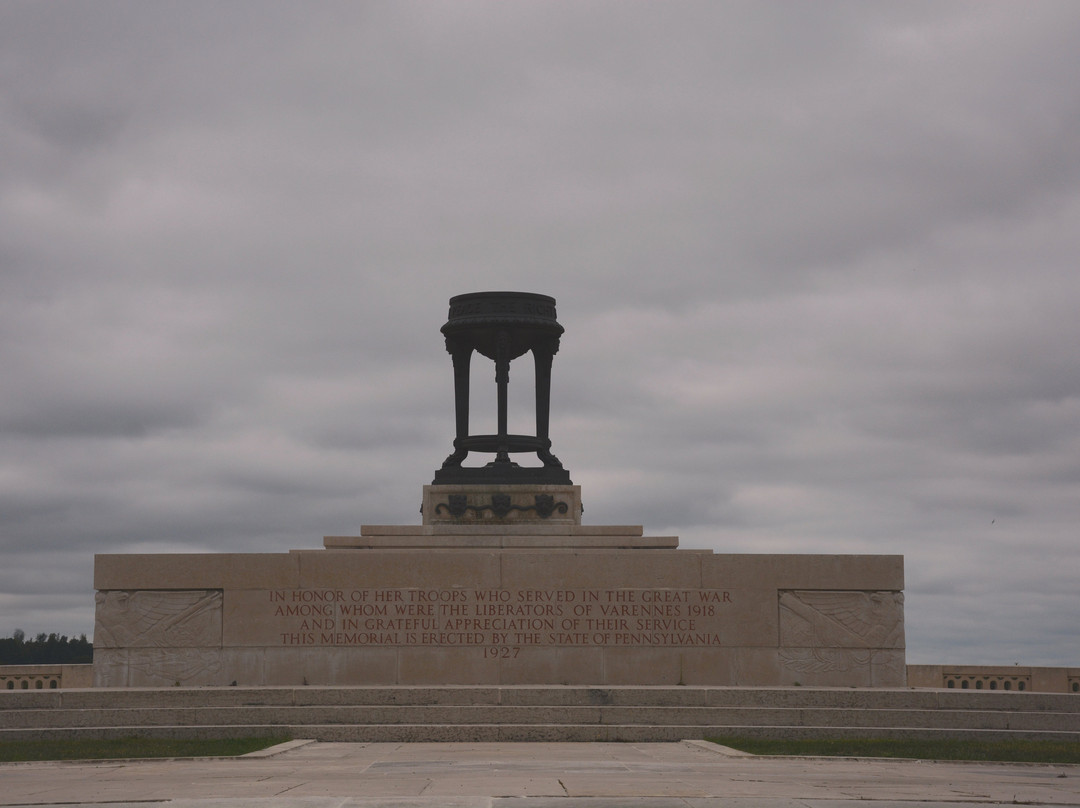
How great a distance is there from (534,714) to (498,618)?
4235 mm

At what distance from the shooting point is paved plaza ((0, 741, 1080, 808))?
1190cm

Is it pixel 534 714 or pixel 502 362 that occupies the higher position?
pixel 502 362

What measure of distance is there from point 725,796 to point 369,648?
1328 centimetres

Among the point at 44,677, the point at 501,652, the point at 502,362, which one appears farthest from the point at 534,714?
the point at 44,677

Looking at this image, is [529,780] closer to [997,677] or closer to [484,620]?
[484,620]

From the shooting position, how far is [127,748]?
59.9 ft

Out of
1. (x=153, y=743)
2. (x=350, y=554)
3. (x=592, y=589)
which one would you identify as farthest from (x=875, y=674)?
(x=153, y=743)

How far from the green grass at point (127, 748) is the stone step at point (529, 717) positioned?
2.66 feet

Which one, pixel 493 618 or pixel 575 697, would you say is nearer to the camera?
pixel 575 697

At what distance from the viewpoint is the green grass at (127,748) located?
57.0 ft

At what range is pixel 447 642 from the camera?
24.6m

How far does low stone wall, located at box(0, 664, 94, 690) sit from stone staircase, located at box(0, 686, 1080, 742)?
864 cm

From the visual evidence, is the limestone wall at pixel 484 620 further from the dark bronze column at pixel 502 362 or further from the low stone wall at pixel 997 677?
the low stone wall at pixel 997 677

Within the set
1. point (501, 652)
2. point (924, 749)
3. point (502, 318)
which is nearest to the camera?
point (924, 749)
